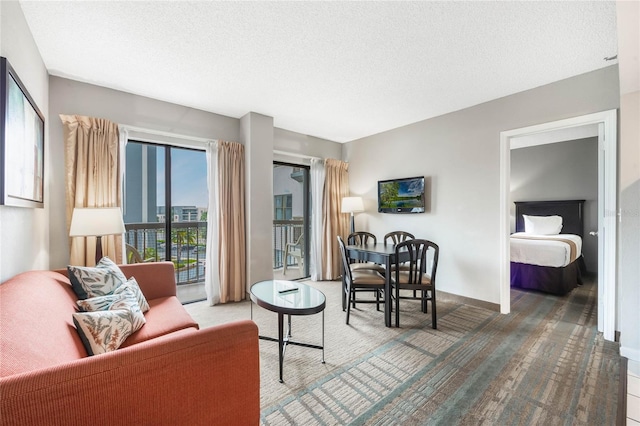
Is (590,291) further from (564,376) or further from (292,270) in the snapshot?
(292,270)

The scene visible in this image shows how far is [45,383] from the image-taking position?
79cm

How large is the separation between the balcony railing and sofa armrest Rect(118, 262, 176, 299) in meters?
1.25

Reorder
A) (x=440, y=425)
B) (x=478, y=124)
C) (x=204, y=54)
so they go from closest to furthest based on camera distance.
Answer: (x=440, y=425) → (x=204, y=54) → (x=478, y=124)

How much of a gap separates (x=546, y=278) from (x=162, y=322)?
4870 mm

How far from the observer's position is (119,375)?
89cm

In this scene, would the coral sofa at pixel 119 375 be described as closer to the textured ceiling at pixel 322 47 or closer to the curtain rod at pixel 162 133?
the textured ceiling at pixel 322 47

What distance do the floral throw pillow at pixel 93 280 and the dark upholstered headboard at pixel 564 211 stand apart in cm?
710

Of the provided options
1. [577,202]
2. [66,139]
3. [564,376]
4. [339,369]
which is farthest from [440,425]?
[577,202]

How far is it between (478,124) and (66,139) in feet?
15.3

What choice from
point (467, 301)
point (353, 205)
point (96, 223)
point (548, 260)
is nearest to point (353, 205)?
point (353, 205)

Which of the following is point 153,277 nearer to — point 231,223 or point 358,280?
point 231,223

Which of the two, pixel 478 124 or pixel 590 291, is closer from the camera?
pixel 478 124

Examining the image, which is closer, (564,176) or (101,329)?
(101,329)

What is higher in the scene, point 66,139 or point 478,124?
point 478,124
